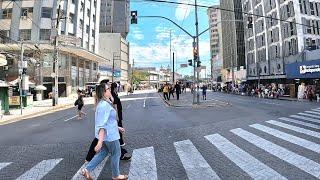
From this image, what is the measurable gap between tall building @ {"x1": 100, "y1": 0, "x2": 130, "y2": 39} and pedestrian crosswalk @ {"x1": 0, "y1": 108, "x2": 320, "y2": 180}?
12510cm

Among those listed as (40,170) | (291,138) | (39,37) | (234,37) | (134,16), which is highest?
(234,37)

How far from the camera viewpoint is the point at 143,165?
772 cm

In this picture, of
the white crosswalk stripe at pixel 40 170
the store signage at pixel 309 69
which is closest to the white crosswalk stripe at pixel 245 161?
the white crosswalk stripe at pixel 40 170

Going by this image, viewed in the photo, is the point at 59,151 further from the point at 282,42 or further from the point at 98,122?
the point at 282,42

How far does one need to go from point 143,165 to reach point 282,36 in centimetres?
5943

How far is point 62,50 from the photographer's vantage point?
52.8 metres

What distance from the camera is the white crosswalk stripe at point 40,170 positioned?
7.05m

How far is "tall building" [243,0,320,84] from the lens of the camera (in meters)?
56.6

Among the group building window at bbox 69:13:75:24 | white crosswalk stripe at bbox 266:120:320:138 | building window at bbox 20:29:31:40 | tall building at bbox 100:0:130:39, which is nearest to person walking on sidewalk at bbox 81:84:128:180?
white crosswalk stripe at bbox 266:120:320:138

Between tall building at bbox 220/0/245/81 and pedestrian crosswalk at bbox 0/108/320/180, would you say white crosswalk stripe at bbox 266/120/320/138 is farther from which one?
tall building at bbox 220/0/245/81

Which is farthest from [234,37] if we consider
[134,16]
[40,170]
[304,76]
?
[40,170]

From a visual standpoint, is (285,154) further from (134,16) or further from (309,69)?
(309,69)

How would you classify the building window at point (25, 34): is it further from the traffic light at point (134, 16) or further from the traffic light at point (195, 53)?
the traffic light at point (134, 16)

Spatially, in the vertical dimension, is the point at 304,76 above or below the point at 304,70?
below
